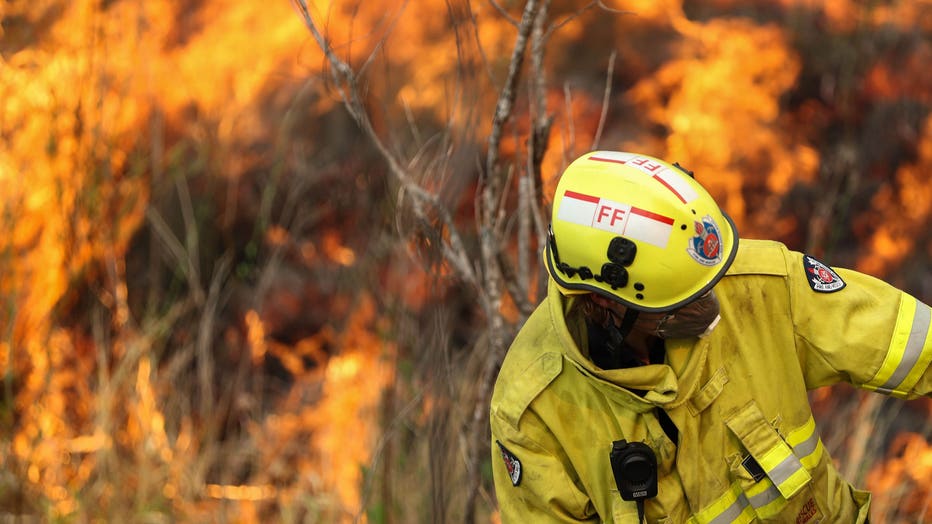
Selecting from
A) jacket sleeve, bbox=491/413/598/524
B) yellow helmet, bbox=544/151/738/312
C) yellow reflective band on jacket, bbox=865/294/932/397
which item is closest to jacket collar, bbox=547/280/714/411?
yellow helmet, bbox=544/151/738/312

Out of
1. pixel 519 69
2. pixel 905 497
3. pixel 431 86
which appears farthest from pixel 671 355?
pixel 431 86

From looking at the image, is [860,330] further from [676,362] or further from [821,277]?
[676,362]

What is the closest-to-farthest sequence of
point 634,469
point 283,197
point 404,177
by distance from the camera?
point 634,469
point 404,177
point 283,197

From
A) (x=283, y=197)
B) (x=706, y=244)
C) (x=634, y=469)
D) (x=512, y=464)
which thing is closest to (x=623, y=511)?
(x=634, y=469)

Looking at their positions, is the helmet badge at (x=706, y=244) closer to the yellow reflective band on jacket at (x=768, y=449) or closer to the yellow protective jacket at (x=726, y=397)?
the yellow protective jacket at (x=726, y=397)

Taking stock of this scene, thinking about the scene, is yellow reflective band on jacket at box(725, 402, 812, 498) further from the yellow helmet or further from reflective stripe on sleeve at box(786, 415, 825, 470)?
the yellow helmet

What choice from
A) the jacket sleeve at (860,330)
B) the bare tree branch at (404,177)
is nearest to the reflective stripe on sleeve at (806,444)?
the jacket sleeve at (860,330)

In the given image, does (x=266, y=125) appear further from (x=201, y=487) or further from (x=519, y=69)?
(x=519, y=69)

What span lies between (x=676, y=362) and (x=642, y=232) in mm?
353

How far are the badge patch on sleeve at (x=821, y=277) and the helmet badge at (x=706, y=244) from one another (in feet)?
0.90

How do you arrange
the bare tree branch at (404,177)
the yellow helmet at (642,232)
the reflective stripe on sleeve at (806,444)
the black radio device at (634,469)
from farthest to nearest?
1. the bare tree branch at (404,177)
2. the reflective stripe on sleeve at (806,444)
3. the black radio device at (634,469)
4. the yellow helmet at (642,232)

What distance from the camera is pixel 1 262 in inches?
195

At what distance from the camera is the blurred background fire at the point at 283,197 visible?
5.03m

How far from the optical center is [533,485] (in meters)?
2.31
